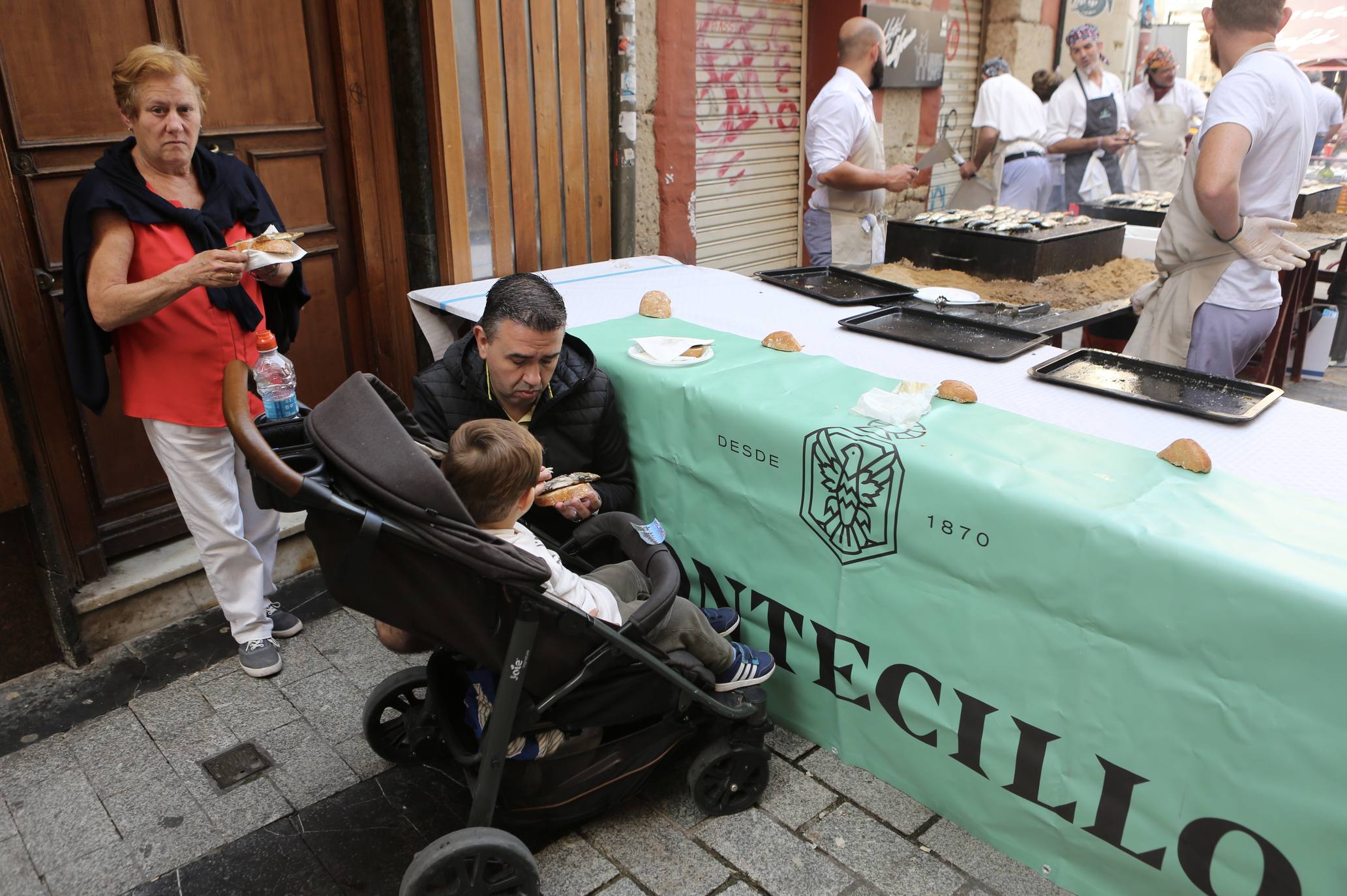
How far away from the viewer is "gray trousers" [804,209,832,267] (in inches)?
230

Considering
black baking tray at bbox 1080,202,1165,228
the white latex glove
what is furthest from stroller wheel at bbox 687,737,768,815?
black baking tray at bbox 1080,202,1165,228

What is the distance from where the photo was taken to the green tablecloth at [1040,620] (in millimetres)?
1854

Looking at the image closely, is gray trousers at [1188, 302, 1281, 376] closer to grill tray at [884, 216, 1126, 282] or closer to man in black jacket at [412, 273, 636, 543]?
grill tray at [884, 216, 1126, 282]

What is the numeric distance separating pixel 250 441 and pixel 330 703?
5.67 feet

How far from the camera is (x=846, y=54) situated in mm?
5543

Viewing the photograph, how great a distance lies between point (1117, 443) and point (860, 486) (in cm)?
65

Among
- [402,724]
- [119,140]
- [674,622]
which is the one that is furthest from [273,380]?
[674,622]

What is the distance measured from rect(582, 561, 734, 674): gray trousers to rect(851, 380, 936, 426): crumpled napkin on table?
74cm

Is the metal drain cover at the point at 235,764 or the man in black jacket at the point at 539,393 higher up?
the man in black jacket at the point at 539,393

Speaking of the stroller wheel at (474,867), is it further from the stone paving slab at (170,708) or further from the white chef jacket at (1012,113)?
the white chef jacket at (1012,113)

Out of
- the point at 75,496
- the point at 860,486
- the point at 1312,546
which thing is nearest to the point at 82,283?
the point at 75,496

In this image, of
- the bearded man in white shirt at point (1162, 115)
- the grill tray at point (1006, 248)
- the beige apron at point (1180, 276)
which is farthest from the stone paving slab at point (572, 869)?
the bearded man in white shirt at point (1162, 115)

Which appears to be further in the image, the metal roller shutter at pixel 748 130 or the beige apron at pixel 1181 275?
the metal roller shutter at pixel 748 130

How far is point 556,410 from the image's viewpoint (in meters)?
3.01
